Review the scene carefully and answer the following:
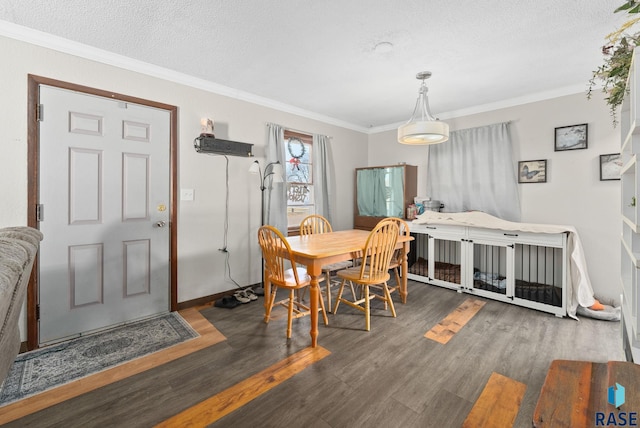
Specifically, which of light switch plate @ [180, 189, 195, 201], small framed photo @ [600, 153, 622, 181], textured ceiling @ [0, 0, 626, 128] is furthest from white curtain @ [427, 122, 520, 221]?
light switch plate @ [180, 189, 195, 201]

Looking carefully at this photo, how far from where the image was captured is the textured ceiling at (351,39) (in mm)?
1824

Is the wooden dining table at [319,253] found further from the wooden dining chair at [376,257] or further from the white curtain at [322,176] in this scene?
the white curtain at [322,176]

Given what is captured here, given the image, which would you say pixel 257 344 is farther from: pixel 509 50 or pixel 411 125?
pixel 509 50

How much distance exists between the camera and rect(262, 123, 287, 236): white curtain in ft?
11.5

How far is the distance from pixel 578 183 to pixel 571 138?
0.50 m

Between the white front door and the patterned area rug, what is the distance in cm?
16

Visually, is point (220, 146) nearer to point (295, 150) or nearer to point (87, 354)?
point (295, 150)

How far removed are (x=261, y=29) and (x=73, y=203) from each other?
2.06 m

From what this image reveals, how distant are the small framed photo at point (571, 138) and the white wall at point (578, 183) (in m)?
0.05

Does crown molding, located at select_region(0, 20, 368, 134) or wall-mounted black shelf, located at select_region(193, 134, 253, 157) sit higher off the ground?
crown molding, located at select_region(0, 20, 368, 134)

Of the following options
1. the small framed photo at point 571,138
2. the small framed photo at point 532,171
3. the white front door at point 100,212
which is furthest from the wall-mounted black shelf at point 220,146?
the small framed photo at point 571,138

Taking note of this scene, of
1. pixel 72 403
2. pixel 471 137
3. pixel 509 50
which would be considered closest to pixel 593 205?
pixel 471 137

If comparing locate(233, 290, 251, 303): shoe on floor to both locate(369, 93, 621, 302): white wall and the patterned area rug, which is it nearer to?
the patterned area rug

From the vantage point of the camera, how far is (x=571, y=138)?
3057mm
